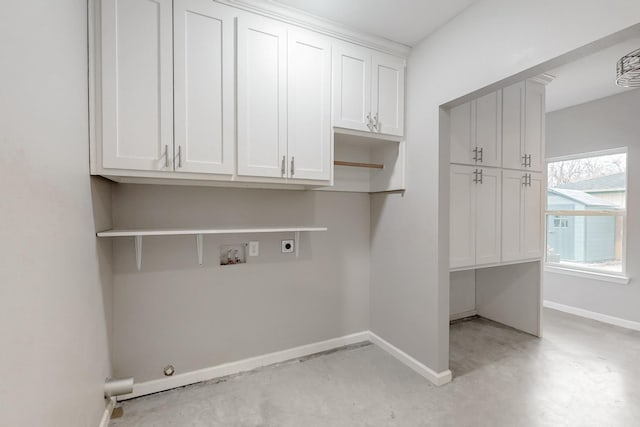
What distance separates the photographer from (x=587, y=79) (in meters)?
3.07

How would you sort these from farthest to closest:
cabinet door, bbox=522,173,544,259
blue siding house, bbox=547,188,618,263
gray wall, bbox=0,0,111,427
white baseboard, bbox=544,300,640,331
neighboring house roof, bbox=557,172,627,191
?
blue siding house, bbox=547,188,618,263 → neighboring house roof, bbox=557,172,627,191 → white baseboard, bbox=544,300,640,331 → cabinet door, bbox=522,173,544,259 → gray wall, bbox=0,0,111,427

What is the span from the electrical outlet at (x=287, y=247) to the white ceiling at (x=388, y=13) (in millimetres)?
1742

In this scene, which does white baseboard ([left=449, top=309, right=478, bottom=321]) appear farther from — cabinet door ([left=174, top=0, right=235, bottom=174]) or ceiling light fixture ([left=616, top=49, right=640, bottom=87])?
cabinet door ([left=174, top=0, right=235, bottom=174])

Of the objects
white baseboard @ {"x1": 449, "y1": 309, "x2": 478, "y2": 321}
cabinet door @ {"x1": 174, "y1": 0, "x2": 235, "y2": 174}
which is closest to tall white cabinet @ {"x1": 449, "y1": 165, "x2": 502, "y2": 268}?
white baseboard @ {"x1": 449, "y1": 309, "x2": 478, "y2": 321}

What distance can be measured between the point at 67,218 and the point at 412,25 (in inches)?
96.1

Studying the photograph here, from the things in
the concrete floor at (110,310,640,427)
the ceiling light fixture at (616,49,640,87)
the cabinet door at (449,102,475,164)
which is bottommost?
the concrete floor at (110,310,640,427)

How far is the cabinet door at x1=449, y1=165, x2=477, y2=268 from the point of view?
8.25ft

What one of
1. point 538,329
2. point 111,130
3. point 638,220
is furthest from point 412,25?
point 638,220

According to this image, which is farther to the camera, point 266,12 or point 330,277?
point 330,277

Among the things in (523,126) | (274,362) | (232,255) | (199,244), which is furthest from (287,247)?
(523,126)

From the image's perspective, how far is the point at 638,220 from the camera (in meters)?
3.24

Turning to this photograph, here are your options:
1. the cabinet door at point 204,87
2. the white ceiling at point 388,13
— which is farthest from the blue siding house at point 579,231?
the cabinet door at point 204,87

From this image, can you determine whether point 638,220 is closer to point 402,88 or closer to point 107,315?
point 402,88

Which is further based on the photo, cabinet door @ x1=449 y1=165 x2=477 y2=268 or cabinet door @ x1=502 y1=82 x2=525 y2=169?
cabinet door @ x1=502 y1=82 x2=525 y2=169
